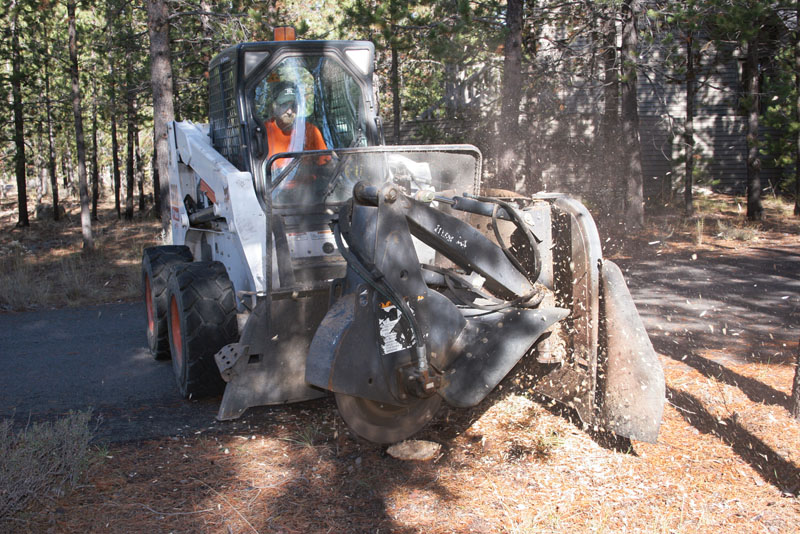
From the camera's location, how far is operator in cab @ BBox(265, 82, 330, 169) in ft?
19.9

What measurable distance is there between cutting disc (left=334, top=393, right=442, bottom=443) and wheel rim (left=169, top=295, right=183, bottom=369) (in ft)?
7.00

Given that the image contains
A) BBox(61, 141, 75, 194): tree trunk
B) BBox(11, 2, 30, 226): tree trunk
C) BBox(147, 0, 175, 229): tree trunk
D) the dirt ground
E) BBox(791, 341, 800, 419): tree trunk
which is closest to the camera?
the dirt ground

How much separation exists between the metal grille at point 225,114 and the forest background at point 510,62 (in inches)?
217

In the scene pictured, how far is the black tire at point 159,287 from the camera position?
261 inches

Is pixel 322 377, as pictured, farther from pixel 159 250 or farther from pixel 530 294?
pixel 159 250

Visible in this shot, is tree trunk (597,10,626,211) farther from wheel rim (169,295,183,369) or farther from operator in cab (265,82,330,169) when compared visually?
wheel rim (169,295,183,369)

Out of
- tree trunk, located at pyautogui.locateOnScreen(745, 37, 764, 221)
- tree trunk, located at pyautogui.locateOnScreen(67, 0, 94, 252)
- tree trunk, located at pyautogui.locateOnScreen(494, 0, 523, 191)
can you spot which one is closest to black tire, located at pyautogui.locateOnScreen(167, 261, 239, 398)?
tree trunk, located at pyautogui.locateOnScreen(494, 0, 523, 191)

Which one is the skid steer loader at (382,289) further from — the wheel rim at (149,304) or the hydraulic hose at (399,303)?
the wheel rim at (149,304)

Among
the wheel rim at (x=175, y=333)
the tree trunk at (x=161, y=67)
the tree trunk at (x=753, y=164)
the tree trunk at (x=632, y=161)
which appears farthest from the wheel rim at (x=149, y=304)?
the tree trunk at (x=753, y=164)

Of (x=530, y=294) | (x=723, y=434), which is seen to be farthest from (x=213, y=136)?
(x=723, y=434)

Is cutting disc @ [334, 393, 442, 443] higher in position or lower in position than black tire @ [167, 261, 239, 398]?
lower

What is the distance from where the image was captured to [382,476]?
13.3 ft

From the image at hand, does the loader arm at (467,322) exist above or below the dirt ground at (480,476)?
above

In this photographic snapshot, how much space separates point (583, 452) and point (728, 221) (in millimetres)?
13486
